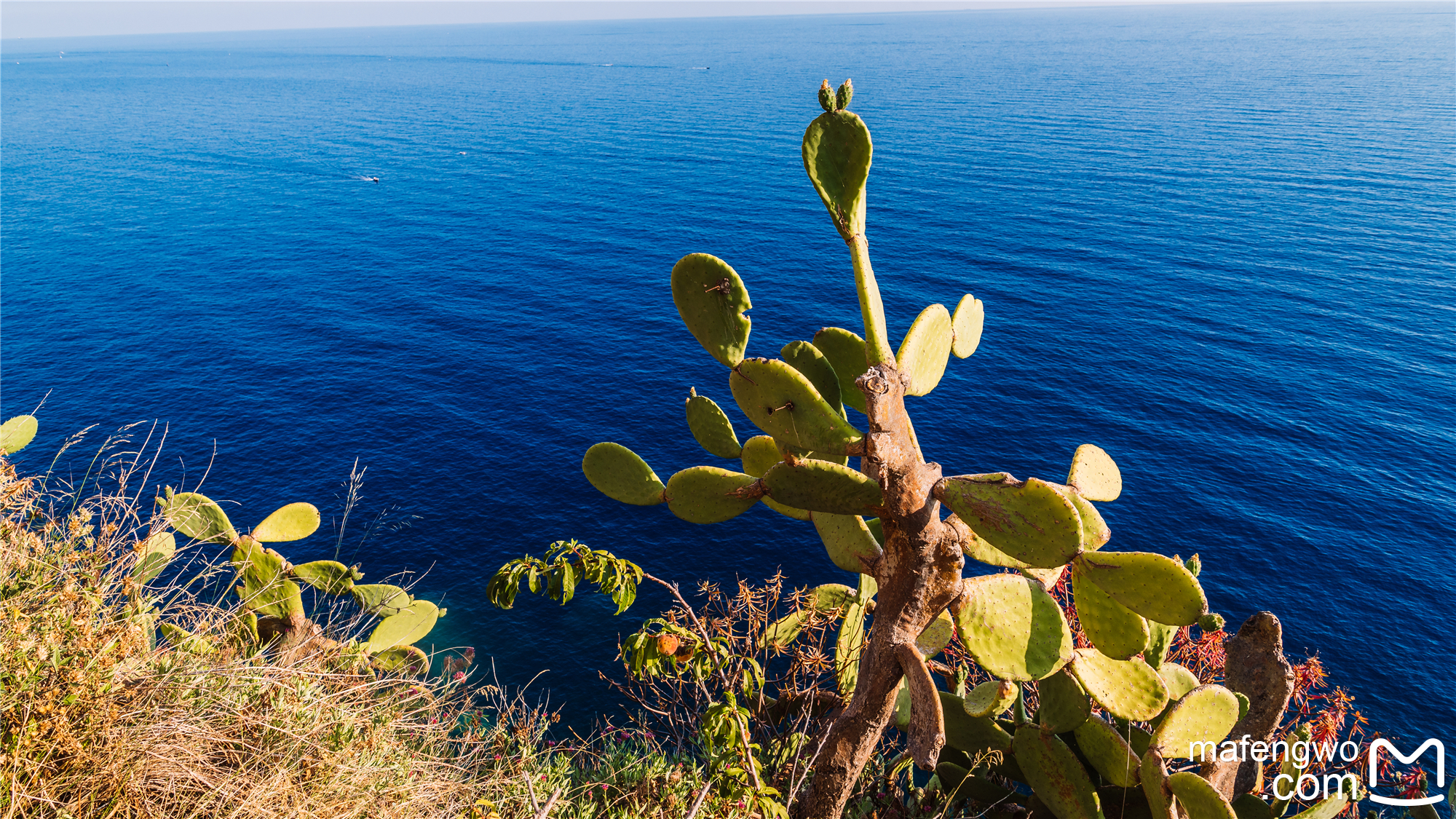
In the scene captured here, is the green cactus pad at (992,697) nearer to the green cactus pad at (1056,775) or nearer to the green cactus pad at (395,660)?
the green cactus pad at (1056,775)

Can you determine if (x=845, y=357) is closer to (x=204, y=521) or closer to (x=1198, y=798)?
(x=1198, y=798)

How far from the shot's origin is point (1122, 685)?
28.8ft

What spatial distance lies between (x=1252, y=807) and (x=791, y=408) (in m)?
7.93

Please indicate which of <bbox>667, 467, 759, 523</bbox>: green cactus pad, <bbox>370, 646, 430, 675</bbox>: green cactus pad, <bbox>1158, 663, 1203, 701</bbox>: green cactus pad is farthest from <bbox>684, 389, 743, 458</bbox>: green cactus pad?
<bbox>1158, 663, 1203, 701</bbox>: green cactus pad


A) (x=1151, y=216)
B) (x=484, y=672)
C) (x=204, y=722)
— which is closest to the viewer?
(x=204, y=722)

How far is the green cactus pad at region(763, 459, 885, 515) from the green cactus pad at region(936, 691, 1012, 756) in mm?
5212

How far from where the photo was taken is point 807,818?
980cm

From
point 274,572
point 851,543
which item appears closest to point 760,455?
point 851,543

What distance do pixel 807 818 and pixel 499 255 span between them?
7951 centimetres

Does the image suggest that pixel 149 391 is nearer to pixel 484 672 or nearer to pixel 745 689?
pixel 484 672

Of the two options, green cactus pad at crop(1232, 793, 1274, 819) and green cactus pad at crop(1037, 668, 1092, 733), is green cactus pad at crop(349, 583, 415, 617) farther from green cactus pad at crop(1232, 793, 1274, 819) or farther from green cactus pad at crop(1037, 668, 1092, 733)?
green cactus pad at crop(1232, 793, 1274, 819)

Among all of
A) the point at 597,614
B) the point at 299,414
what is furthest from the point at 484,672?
the point at 299,414

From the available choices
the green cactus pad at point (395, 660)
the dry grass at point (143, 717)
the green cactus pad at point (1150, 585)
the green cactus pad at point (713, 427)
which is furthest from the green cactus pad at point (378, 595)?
the green cactus pad at point (1150, 585)

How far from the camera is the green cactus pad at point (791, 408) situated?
8.27 metres
